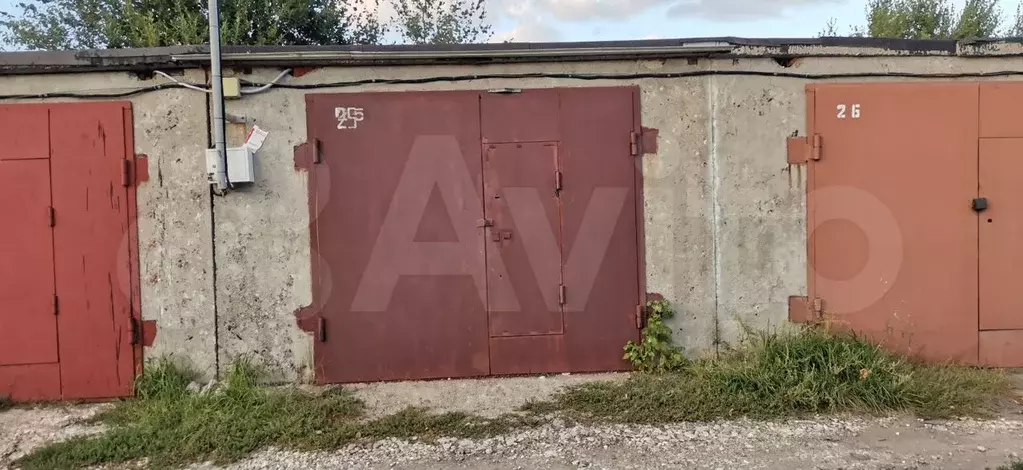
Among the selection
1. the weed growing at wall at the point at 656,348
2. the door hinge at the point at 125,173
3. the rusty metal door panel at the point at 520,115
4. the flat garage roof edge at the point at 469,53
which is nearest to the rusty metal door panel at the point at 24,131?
the flat garage roof edge at the point at 469,53

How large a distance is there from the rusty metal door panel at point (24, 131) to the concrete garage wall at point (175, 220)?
37cm

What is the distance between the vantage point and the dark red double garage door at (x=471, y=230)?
16.3 ft

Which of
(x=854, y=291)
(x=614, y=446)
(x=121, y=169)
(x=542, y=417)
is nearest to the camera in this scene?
(x=614, y=446)

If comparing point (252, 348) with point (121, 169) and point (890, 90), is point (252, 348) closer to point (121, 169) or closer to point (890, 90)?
point (121, 169)

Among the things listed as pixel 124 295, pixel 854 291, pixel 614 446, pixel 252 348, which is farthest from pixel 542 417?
pixel 124 295

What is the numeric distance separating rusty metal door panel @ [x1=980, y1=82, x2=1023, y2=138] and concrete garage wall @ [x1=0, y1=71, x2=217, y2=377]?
19.6 ft

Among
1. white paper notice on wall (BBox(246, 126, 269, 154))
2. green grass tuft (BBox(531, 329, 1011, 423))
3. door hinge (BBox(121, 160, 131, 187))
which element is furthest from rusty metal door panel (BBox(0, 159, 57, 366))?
green grass tuft (BBox(531, 329, 1011, 423))

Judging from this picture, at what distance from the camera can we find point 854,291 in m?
5.08

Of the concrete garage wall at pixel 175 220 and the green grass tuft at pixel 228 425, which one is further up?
the concrete garage wall at pixel 175 220

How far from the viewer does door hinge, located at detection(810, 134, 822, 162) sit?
500 cm

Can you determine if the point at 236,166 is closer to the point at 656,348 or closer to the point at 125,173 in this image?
the point at 125,173

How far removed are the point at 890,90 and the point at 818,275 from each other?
1.53 metres

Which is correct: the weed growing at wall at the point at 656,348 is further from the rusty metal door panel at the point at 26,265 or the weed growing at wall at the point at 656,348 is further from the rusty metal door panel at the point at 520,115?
the rusty metal door panel at the point at 26,265

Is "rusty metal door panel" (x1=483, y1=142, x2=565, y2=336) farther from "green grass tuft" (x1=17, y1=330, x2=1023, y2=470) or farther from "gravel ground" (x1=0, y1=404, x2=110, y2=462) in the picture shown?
"gravel ground" (x1=0, y1=404, x2=110, y2=462)
